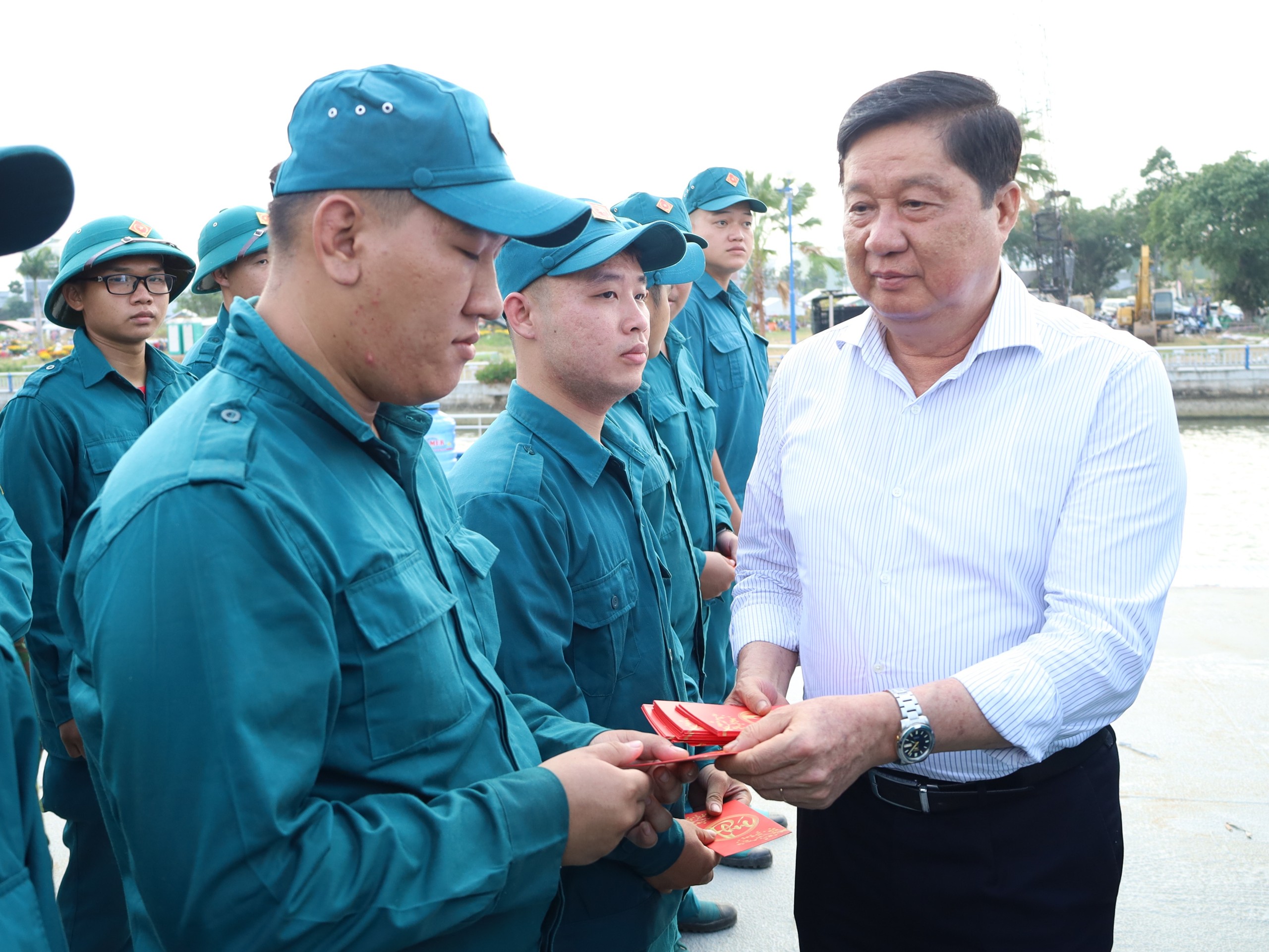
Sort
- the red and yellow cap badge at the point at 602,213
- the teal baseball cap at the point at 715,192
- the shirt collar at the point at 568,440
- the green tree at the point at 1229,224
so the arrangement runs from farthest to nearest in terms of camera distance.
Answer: the green tree at the point at 1229,224, the teal baseball cap at the point at 715,192, the red and yellow cap badge at the point at 602,213, the shirt collar at the point at 568,440

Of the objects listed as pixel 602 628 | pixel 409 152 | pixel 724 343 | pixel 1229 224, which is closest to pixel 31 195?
pixel 409 152

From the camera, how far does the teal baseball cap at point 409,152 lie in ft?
4.65

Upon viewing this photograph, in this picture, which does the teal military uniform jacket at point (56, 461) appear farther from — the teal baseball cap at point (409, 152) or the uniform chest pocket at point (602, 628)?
the teal baseball cap at point (409, 152)

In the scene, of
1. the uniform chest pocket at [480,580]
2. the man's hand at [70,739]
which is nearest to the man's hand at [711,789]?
the uniform chest pocket at [480,580]

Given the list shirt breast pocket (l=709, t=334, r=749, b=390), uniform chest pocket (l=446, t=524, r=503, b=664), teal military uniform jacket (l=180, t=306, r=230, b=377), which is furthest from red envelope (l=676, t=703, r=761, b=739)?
teal military uniform jacket (l=180, t=306, r=230, b=377)

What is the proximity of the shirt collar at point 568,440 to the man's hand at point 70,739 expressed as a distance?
2.06 metres

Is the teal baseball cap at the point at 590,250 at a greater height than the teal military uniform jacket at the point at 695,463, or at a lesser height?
greater

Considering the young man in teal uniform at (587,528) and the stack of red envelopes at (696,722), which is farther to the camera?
the young man in teal uniform at (587,528)

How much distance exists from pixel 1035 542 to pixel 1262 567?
21.5 feet

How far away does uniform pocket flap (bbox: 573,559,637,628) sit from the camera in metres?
2.27

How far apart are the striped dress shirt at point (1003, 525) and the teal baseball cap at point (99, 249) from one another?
2908mm

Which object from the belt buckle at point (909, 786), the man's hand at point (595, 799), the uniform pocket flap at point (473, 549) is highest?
the uniform pocket flap at point (473, 549)

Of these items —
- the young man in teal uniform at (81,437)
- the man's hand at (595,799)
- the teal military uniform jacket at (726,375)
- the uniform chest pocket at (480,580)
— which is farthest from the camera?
the teal military uniform jacket at (726,375)

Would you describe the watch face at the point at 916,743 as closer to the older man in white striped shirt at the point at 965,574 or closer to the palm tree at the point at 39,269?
the older man in white striped shirt at the point at 965,574
